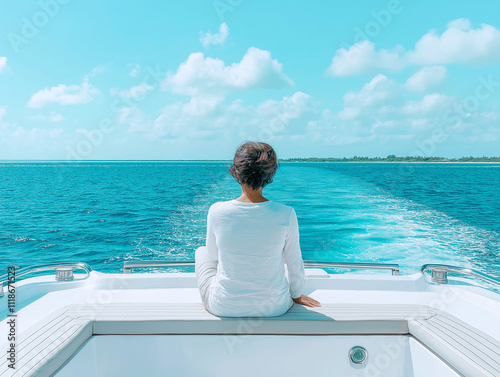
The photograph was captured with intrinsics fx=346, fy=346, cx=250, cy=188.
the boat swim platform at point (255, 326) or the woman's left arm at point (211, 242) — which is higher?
the woman's left arm at point (211, 242)

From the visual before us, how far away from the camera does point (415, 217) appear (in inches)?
402

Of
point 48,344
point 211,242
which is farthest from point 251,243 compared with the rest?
point 48,344

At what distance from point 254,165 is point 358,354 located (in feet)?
3.32

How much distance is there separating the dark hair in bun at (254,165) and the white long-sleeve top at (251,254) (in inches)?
4.4

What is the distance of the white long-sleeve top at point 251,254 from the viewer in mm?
1469

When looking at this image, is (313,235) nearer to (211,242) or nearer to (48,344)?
(211,242)

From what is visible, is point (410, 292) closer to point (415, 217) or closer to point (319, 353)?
point (319, 353)

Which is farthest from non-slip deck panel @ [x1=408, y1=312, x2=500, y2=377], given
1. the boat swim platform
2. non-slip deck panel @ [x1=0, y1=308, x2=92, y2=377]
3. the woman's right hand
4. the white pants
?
non-slip deck panel @ [x1=0, y1=308, x2=92, y2=377]

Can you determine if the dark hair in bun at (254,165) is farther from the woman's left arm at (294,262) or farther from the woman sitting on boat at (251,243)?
Answer: the woman's left arm at (294,262)

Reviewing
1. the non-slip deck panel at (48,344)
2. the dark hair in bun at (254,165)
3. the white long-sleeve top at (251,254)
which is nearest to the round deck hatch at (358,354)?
the white long-sleeve top at (251,254)

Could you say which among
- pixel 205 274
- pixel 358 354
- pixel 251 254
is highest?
pixel 251 254

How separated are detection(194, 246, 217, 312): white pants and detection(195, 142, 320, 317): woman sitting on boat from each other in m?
0.01

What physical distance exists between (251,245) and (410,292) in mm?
1343

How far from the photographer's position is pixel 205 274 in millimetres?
1696
